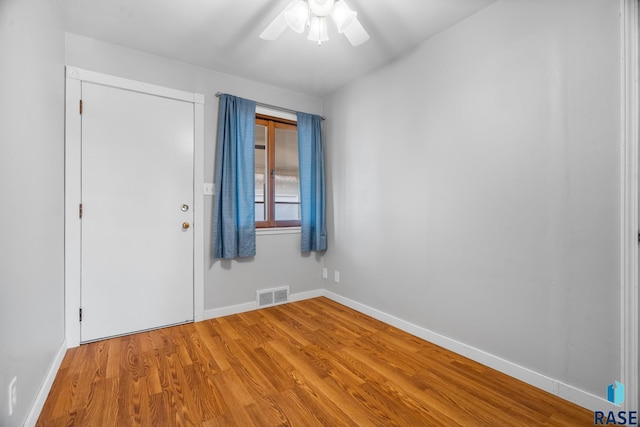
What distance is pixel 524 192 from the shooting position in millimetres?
1801

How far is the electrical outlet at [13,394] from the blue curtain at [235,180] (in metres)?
1.64

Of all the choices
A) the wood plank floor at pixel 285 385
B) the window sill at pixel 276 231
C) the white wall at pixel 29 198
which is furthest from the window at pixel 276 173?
the white wall at pixel 29 198

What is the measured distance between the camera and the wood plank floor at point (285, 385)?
4.88 ft

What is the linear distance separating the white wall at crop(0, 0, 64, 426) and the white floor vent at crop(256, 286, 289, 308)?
5.26ft

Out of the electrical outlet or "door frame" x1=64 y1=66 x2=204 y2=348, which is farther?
"door frame" x1=64 y1=66 x2=204 y2=348

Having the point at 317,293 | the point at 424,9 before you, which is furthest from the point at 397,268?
the point at 424,9

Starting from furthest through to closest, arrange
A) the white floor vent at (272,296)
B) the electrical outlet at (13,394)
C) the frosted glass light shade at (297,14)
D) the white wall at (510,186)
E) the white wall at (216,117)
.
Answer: the white floor vent at (272,296)
the white wall at (216,117)
the frosted glass light shade at (297,14)
the white wall at (510,186)
the electrical outlet at (13,394)

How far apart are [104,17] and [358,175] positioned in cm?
239

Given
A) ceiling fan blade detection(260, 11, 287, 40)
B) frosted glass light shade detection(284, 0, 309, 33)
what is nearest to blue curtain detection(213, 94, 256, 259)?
ceiling fan blade detection(260, 11, 287, 40)

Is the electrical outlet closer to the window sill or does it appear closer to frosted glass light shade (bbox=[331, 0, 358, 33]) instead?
the window sill

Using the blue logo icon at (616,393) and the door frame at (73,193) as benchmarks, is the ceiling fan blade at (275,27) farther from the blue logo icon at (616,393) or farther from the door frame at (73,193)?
the blue logo icon at (616,393)

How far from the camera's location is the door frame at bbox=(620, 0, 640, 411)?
1.40 m

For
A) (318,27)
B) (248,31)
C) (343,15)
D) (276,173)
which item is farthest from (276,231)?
(343,15)

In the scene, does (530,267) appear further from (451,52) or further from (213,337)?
(213,337)
